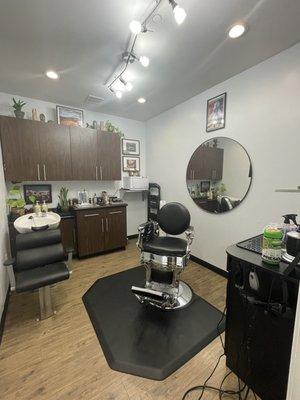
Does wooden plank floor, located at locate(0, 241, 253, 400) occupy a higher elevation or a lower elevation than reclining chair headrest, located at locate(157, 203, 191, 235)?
lower

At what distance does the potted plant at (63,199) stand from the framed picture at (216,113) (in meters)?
2.54

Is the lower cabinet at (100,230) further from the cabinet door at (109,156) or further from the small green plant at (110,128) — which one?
the small green plant at (110,128)

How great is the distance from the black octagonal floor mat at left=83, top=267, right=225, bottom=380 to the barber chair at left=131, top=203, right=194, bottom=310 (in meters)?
0.13

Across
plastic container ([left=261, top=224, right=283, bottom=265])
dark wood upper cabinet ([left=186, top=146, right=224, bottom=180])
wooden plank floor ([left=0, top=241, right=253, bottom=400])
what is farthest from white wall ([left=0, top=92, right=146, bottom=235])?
plastic container ([left=261, top=224, right=283, bottom=265])

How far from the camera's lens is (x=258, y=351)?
1.18 metres

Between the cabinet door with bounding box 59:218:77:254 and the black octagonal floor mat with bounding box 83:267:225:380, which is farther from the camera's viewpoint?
the cabinet door with bounding box 59:218:77:254

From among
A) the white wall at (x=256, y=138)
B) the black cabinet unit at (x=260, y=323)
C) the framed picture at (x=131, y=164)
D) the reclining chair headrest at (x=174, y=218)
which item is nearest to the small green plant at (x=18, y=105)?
the framed picture at (x=131, y=164)

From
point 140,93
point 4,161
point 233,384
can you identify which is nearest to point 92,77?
point 140,93

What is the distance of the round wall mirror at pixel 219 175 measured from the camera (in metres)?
2.31

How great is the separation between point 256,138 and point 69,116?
291 centimetres

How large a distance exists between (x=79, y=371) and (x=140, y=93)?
3149 millimetres

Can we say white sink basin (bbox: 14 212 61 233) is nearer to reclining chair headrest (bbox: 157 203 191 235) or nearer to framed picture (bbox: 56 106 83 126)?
reclining chair headrest (bbox: 157 203 191 235)

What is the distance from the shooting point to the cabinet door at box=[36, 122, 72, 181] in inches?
111

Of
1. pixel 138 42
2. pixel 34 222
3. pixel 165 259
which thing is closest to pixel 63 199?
pixel 34 222
